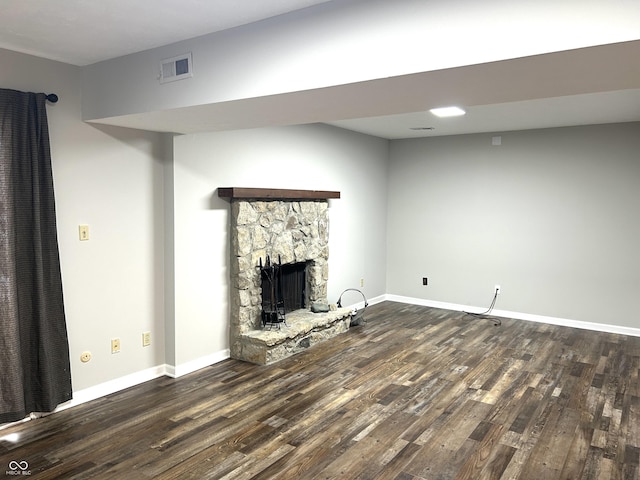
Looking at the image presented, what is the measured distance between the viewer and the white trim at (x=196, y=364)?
3932 mm

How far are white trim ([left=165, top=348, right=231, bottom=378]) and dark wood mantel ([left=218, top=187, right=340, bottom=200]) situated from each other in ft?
4.80

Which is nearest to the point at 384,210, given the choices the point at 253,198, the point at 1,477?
the point at 253,198

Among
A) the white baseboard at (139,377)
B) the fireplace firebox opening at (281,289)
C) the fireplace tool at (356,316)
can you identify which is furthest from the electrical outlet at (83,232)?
the fireplace tool at (356,316)

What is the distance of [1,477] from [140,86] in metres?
2.32

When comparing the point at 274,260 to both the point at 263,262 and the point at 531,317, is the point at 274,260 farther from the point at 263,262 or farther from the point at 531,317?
the point at 531,317

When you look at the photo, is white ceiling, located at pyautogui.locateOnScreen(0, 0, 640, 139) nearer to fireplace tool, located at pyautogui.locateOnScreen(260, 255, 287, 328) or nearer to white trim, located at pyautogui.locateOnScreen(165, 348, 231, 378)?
fireplace tool, located at pyautogui.locateOnScreen(260, 255, 287, 328)

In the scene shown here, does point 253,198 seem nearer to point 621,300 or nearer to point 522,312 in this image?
point 522,312

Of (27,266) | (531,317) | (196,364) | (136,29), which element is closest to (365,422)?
(196,364)

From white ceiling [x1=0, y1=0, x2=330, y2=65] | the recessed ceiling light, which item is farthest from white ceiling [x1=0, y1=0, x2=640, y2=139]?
the recessed ceiling light

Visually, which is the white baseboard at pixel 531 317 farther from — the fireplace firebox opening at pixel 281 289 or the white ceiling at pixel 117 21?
the white ceiling at pixel 117 21

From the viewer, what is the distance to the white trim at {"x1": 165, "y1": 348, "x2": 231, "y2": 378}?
12.9 ft

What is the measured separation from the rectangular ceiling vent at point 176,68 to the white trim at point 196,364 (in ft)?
7.84

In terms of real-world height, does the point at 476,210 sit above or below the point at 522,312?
above

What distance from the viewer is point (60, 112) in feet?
10.4
